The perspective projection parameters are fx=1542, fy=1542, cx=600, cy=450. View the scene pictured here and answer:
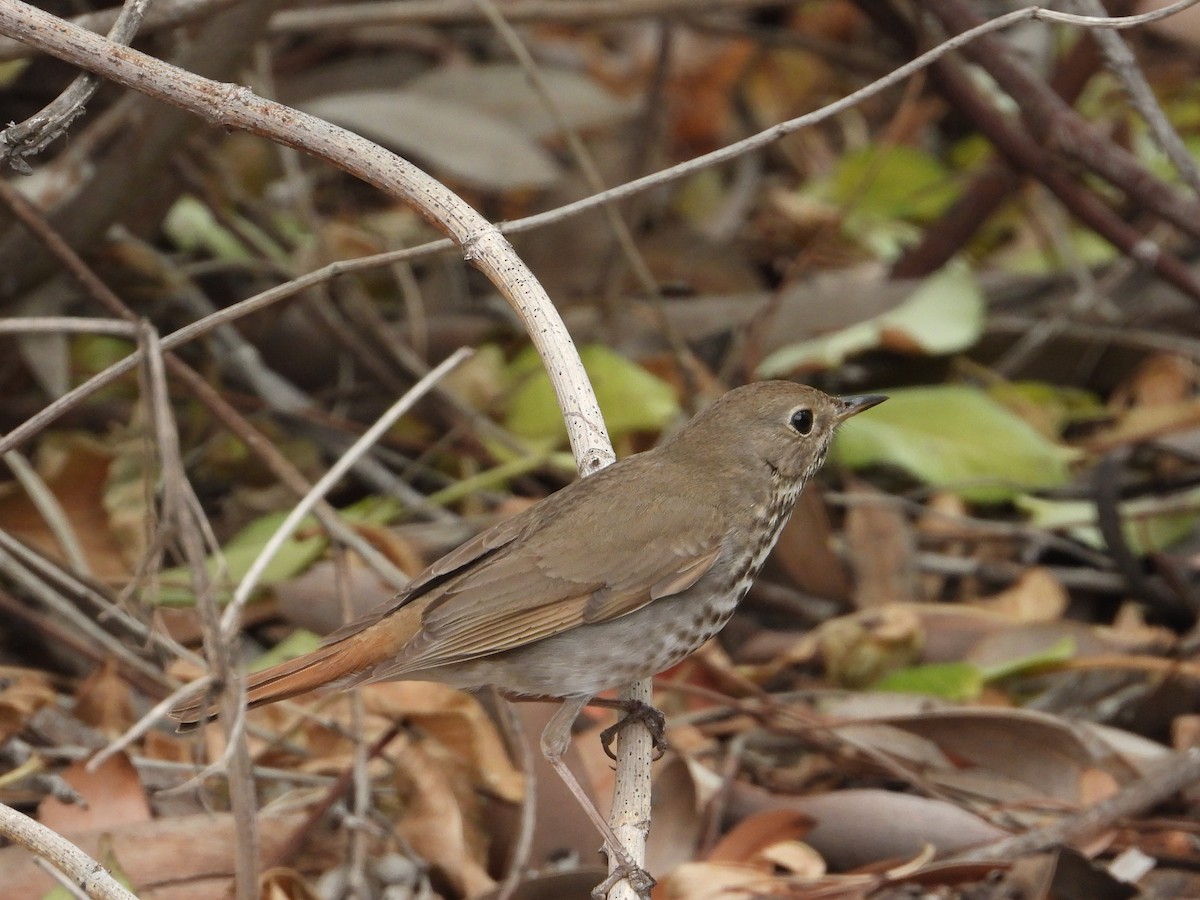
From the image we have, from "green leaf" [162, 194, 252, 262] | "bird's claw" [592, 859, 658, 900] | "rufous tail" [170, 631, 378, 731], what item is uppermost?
"green leaf" [162, 194, 252, 262]

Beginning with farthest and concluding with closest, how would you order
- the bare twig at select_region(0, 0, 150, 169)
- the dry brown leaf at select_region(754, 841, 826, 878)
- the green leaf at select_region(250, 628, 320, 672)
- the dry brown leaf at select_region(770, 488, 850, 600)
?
the dry brown leaf at select_region(770, 488, 850, 600) < the green leaf at select_region(250, 628, 320, 672) < the dry brown leaf at select_region(754, 841, 826, 878) < the bare twig at select_region(0, 0, 150, 169)

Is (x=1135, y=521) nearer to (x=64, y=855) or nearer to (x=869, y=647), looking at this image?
(x=869, y=647)

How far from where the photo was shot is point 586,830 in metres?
3.52

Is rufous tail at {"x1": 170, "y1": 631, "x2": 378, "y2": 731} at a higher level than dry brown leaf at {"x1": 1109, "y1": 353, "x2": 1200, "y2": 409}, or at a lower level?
lower

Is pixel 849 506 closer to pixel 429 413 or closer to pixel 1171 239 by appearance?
pixel 429 413

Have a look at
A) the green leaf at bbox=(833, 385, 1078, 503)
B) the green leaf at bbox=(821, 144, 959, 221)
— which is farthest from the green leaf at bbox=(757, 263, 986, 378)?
the green leaf at bbox=(821, 144, 959, 221)

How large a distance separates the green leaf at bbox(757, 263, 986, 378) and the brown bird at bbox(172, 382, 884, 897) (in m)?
1.75

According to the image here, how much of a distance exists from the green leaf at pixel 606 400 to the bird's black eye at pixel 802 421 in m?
1.17

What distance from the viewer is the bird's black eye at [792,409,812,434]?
3551 millimetres

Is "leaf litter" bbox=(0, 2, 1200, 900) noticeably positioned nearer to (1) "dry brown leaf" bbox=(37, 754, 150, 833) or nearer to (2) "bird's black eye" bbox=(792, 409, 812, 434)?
(1) "dry brown leaf" bbox=(37, 754, 150, 833)

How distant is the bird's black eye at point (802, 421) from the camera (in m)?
3.55

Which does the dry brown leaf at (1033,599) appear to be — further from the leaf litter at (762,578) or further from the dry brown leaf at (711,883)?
the dry brown leaf at (711,883)

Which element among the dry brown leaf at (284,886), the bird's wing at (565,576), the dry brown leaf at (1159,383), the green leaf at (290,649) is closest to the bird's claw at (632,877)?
the bird's wing at (565,576)

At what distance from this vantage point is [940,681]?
13.6 ft
